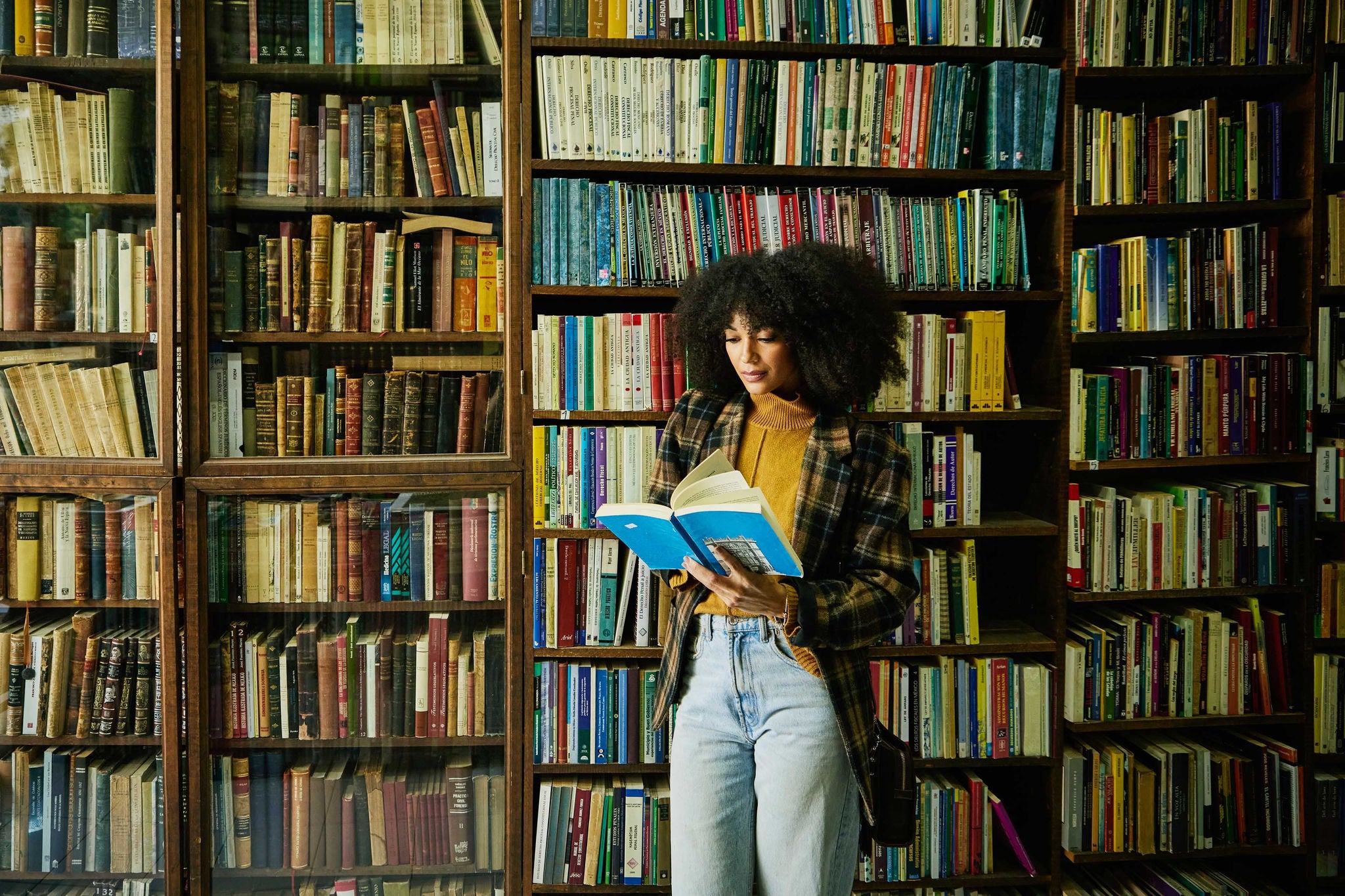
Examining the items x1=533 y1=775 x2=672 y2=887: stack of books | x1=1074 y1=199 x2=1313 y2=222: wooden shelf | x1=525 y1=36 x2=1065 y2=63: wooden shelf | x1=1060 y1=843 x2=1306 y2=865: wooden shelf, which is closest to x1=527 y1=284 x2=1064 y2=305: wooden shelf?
x1=1074 y1=199 x2=1313 y2=222: wooden shelf

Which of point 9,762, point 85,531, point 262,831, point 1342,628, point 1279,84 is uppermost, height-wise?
point 1279,84

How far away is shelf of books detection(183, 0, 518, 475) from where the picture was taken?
6.67ft

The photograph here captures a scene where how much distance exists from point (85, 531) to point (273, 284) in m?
0.70

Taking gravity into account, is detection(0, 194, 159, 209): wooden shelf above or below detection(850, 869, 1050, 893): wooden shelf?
above

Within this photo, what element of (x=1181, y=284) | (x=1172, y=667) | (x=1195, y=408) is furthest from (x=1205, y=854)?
(x=1181, y=284)

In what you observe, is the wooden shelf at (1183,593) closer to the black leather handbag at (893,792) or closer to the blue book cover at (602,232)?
the black leather handbag at (893,792)

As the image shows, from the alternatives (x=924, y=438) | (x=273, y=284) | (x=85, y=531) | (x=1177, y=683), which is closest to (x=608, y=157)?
(x=273, y=284)

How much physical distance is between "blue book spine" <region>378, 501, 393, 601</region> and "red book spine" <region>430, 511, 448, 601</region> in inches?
3.9

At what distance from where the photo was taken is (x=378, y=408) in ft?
6.86

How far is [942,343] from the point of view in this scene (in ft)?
6.86

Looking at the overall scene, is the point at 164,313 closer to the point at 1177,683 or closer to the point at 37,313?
the point at 37,313

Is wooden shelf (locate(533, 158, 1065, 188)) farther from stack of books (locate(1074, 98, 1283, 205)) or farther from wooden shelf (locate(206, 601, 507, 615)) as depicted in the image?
wooden shelf (locate(206, 601, 507, 615))

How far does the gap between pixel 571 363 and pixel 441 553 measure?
547mm

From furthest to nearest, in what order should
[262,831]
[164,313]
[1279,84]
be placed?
[1279,84], [262,831], [164,313]
